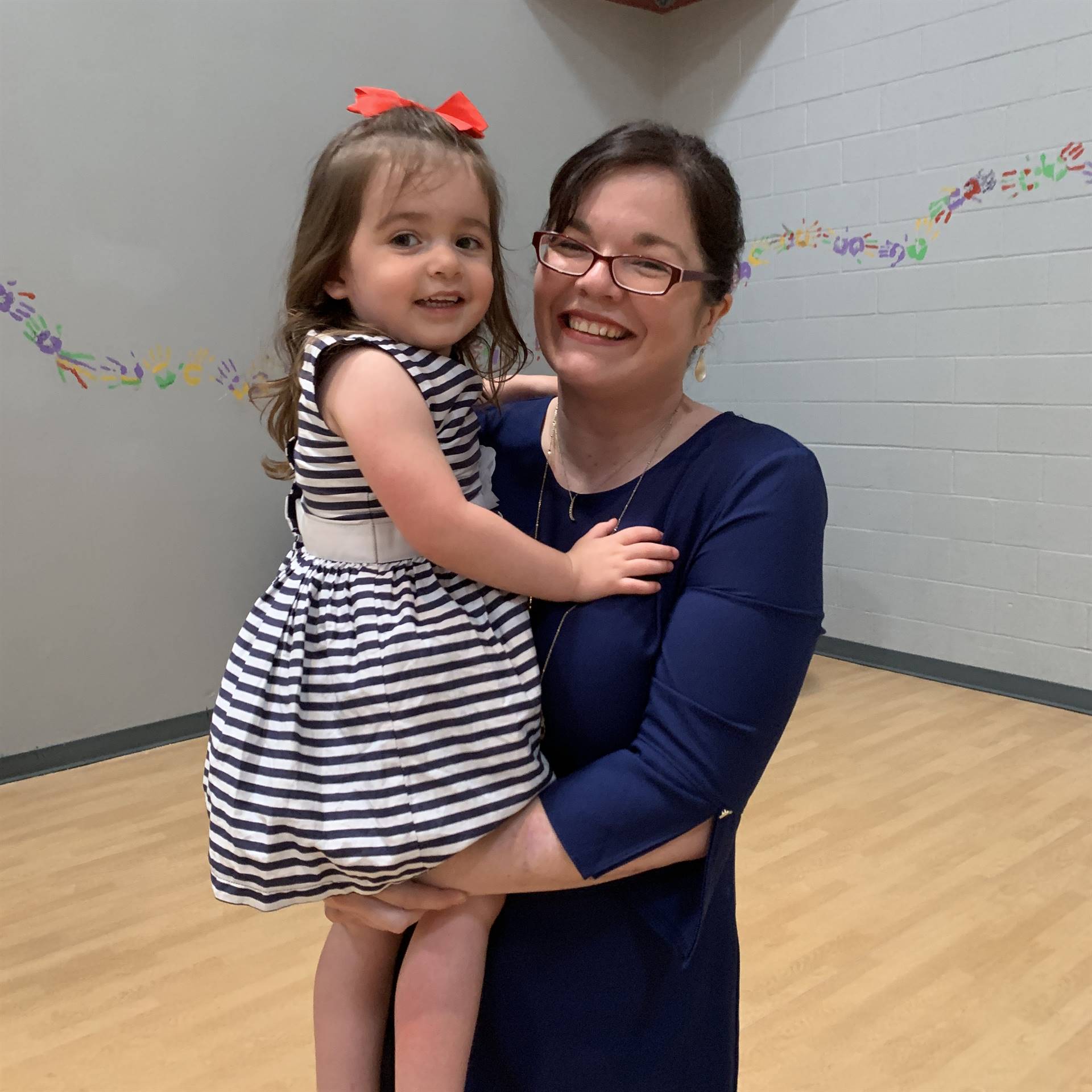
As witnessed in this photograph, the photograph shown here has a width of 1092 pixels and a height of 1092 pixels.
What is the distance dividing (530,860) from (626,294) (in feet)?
2.06

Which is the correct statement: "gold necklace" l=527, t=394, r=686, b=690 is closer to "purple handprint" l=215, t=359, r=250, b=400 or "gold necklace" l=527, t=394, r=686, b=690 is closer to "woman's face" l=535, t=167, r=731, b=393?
"woman's face" l=535, t=167, r=731, b=393

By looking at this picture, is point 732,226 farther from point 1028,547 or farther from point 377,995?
point 1028,547

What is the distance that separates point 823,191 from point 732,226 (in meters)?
3.79

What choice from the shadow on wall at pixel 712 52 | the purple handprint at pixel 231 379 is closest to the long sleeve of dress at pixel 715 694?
the purple handprint at pixel 231 379

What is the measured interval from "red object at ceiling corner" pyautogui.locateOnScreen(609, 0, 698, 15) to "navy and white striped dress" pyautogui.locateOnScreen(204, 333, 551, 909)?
4.72 metres

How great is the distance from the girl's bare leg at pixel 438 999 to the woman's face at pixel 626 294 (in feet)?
2.03

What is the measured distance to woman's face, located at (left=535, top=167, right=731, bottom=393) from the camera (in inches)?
45.6

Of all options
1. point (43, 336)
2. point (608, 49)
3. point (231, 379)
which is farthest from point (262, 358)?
point (608, 49)

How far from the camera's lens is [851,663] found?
480 centimetres

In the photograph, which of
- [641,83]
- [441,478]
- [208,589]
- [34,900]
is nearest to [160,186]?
[208,589]

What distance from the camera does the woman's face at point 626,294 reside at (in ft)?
3.80

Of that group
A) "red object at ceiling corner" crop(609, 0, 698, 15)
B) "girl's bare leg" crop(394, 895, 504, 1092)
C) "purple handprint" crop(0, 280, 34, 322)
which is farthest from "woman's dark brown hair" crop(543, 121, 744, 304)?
"red object at ceiling corner" crop(609, 0, 698, 15)

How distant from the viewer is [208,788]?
1.14 metres

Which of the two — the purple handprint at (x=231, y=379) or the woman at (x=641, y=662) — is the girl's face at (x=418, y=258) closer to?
the woman at (x=641, y=662)
